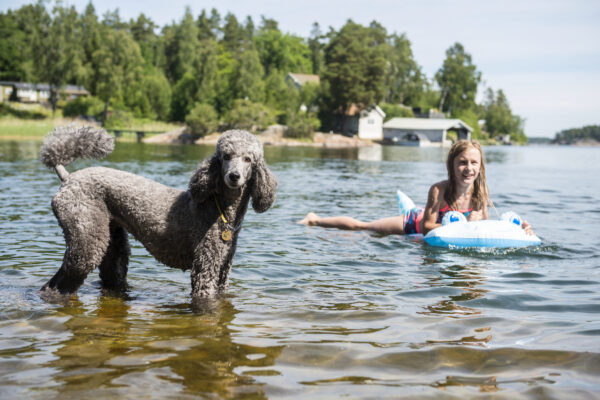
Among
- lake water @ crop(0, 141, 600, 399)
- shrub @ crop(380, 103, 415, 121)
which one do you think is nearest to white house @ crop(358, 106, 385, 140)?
shrub @ crop(380, 103, 415, 121)

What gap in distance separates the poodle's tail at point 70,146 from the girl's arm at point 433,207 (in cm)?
600

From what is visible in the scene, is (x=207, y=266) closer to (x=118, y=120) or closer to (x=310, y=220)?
(x=310, y=220)

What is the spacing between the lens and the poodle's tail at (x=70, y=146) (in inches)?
229

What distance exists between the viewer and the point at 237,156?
17.3 ft

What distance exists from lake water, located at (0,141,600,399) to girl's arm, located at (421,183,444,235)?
41 cm

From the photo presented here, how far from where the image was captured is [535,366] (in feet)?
14.4

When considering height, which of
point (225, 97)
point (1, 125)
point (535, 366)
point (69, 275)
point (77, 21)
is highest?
point (77, 21)

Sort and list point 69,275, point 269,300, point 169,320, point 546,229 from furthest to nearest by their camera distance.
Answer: point 546,229 → point 269,300 → point 69,275 → point 169,320

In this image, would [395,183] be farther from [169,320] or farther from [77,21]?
[77,21]

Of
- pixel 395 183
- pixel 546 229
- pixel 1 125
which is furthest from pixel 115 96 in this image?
pixel 546 229

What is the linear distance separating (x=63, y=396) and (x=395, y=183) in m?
19.4

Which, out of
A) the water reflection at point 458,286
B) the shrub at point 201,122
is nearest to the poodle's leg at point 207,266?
→ the water reflection at point 458,286

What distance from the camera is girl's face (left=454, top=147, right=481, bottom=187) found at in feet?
31.1

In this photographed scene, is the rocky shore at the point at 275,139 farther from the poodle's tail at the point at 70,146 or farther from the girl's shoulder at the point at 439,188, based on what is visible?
the poodle's tail at the point at 70,146
